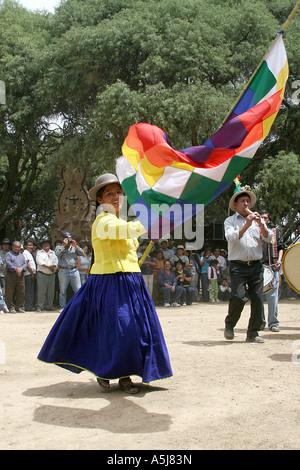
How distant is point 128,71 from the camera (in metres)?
17.9

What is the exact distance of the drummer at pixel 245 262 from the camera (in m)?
7.64

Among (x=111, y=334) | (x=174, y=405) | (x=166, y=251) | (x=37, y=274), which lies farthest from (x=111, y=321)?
(x=166, y=251)

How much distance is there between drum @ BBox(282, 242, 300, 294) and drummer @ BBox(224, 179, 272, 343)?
1.31 feet

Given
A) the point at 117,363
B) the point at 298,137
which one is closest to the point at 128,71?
the point at 298,137

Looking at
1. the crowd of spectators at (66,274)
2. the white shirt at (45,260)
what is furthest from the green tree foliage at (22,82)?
the white shirt at (45,260)

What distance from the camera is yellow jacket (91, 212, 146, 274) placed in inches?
194

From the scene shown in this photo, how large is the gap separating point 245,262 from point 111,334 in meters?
3.39

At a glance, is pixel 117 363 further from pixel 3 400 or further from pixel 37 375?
pixel 37 375

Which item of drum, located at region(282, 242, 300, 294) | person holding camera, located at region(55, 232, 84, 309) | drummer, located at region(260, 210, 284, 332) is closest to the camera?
drum, located at region(282, 242, 300, 294)

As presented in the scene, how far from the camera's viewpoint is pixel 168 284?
15750 mm

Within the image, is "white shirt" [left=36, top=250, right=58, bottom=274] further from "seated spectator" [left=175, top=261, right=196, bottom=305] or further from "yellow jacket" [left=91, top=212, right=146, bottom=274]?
"yellow jacket" [left=91, top=212, right=146, bottom=274]

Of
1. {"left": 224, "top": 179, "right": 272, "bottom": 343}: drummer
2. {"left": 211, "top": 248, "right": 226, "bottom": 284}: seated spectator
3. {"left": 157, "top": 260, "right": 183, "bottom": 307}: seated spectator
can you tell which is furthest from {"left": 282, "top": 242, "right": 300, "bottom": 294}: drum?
{"left": 211, "top": 248, "right": 226, "bottom": 284}: seated spectator

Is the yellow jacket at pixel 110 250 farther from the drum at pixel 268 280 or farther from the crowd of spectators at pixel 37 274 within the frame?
the crowd of spectators at pixel 37 274

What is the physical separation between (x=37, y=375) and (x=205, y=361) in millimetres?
1897
